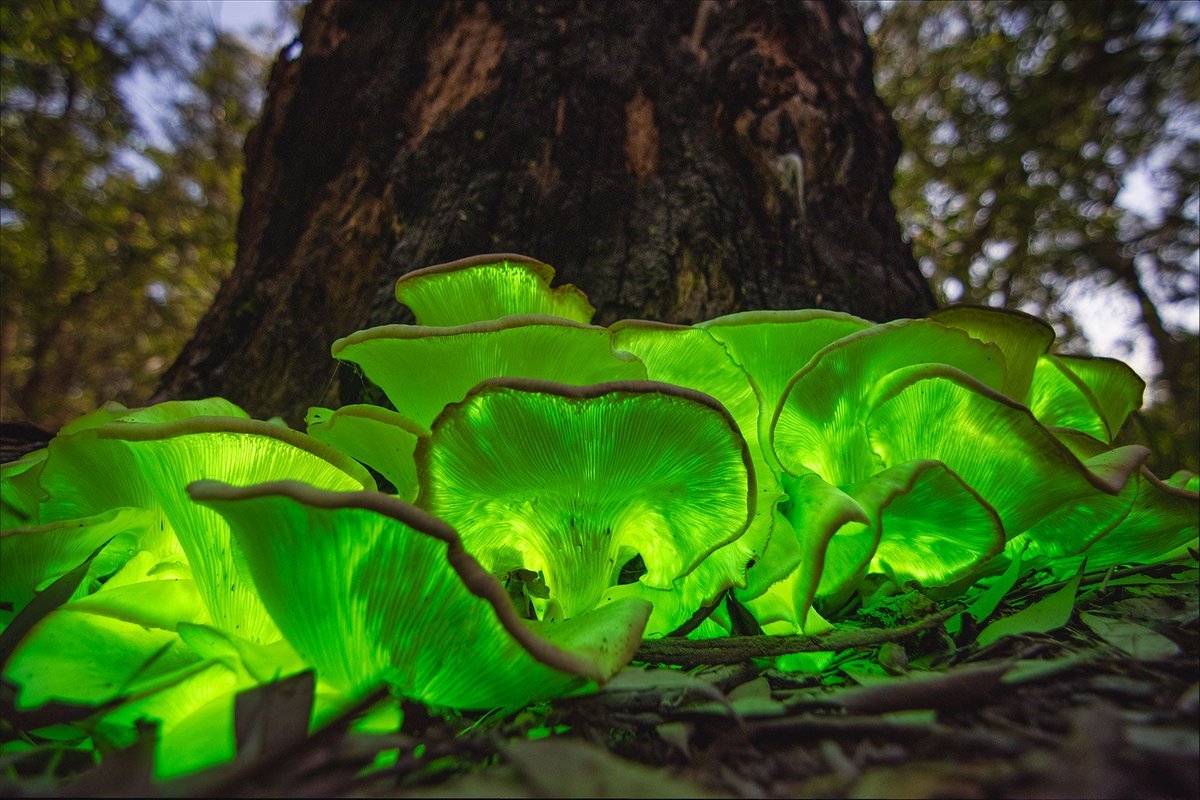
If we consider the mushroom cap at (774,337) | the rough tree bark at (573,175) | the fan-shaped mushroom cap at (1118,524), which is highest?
the rough tree bark at (573,175)

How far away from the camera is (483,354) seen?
1.02 m

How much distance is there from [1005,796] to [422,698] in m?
0.62

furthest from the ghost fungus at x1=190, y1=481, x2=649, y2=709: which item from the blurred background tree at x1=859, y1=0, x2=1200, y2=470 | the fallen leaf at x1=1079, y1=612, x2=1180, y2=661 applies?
the blurred background tree at x1=859, y1=0, x2=1200, y2=470

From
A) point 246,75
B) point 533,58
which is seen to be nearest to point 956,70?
point 533,58

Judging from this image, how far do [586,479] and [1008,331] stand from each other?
0.91m

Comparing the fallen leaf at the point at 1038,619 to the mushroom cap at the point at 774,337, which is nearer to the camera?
the fallen leaf at the point at 1038,619

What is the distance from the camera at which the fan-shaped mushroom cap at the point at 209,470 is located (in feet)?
2.84

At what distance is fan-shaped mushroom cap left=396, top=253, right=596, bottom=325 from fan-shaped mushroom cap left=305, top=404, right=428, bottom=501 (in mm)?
307

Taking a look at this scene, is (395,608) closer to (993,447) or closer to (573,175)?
(993,447)

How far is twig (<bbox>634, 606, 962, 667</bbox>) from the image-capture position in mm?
888

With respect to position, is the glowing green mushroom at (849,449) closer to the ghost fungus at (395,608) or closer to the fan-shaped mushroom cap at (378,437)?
the ghost fungus at (395,608)

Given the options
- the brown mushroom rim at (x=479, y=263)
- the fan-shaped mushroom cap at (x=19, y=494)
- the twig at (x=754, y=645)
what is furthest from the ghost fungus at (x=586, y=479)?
the fan-shaped mushroom cap at (x=19, y=494)

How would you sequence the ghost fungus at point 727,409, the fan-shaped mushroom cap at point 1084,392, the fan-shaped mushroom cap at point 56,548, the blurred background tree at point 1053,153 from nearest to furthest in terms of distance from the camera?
1. the fan-shaped mushroom cap at point 56,548
2. the ghost fungus at point 727,409
3. the fan-shaped mushroom cap at point 1084,392
4. the blurred background tree at point 1053,153

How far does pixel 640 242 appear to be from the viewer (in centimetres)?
183
